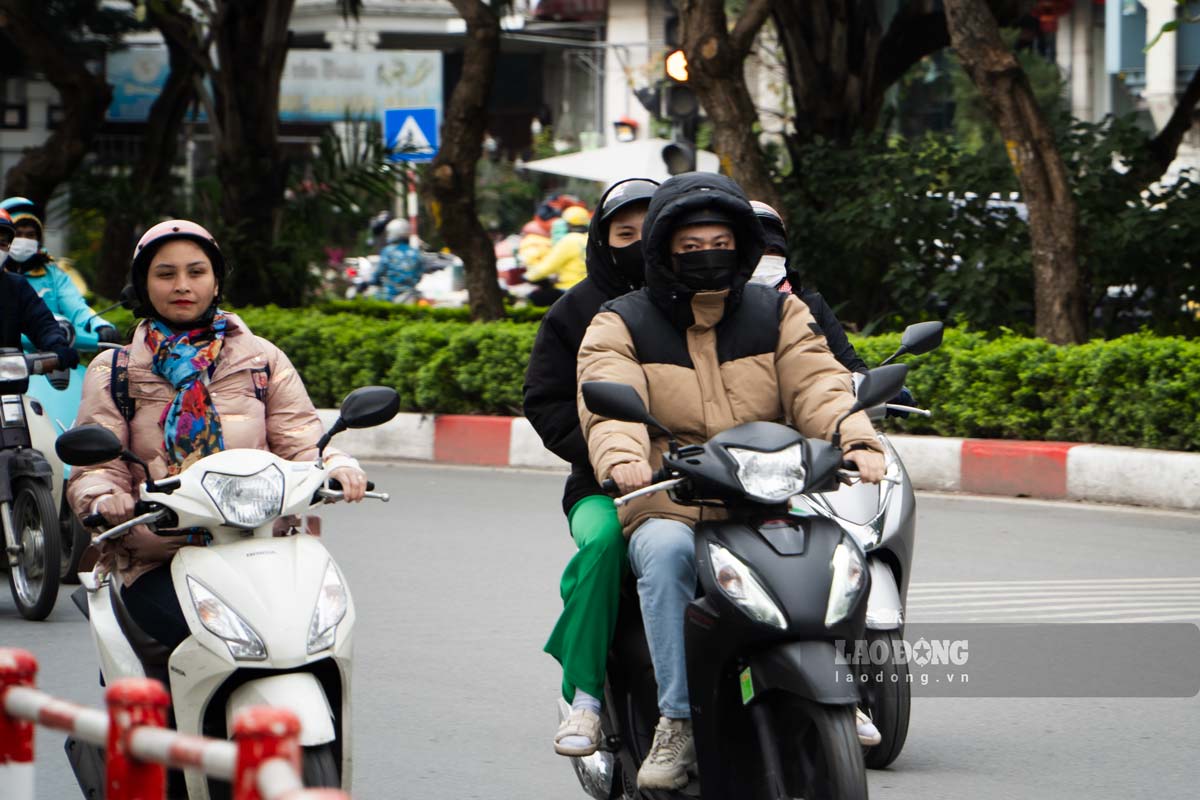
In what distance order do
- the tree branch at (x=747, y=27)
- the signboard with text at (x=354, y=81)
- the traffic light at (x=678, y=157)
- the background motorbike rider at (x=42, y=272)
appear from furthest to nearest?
1. the signboard with text at (x=354, y=81)
2. the traffic light at (x=678, y=157)
3. the tree branch at (x=747, y=27)
4. the background motorbike rider at (x=42, y=272)

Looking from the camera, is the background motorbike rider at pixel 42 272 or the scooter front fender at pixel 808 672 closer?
the scooter front fender at pixel 808 672

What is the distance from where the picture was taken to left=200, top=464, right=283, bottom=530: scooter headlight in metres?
3.78

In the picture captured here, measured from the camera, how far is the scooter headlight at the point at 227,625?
12.1 ft

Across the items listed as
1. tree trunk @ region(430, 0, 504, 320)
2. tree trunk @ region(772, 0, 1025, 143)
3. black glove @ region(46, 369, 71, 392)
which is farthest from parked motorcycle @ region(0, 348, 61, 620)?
tree trunk @ region(772, 0, 1025, 143)

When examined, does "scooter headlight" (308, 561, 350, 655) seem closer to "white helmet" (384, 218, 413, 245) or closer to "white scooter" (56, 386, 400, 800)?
"white scooter" (56, 386, 400, 800)

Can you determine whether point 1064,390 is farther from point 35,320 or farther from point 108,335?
point 35,320

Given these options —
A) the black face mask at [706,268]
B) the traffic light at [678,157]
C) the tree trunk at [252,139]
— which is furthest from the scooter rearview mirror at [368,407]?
the tree trunk at [252,139]

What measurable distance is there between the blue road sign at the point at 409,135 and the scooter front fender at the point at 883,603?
39.2 feet

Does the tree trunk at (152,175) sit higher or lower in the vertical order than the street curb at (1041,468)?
higher

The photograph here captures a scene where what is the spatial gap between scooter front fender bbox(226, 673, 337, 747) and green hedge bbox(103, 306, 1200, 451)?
657 cm

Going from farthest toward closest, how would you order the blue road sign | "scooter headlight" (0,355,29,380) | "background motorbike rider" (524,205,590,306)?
1. "background motorbike rider" (524,205,590,306)
2. the blue road sign
3. "scooter headlight" (0,355,29,380)

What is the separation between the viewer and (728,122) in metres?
12.5

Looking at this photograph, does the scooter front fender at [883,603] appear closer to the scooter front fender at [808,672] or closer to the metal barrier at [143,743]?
the scooter front fender at [808,672]

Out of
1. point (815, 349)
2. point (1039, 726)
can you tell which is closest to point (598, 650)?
point (815, 349)
